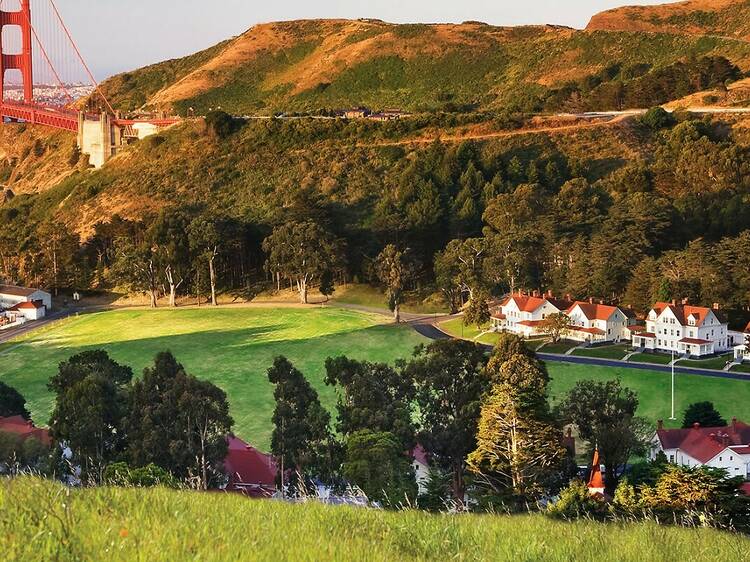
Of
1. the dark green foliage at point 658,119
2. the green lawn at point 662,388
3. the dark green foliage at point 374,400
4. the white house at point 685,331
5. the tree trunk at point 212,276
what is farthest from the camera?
the dark green foliage at point 658,119

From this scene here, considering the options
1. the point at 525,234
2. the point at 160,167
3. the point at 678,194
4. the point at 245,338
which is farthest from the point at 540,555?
the point at 160,167

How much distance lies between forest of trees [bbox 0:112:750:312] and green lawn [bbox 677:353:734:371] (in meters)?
4.00

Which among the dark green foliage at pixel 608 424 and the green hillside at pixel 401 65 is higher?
the green hillside at pixel 401 65

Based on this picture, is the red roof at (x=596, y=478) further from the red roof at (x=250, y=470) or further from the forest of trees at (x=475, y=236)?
the forest of trees at (x=475, y=236)

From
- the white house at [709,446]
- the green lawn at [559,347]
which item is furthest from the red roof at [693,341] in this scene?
the white house at [709,446]

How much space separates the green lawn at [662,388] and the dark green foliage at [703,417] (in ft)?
5.49

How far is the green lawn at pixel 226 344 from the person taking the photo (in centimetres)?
3800

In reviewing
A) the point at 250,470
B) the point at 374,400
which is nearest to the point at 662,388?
the point at 374,400

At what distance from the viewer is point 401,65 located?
10206 cm

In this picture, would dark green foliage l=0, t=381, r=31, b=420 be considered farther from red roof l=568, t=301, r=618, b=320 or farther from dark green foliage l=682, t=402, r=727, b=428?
red roof l=568, t=301, r=618, b=320

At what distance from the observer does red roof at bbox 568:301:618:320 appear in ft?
140

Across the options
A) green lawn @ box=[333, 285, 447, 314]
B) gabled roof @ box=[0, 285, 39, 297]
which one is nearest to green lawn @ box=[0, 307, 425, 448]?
green lawn @ box=[333, 285, 447, 314]

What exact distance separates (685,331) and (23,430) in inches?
992

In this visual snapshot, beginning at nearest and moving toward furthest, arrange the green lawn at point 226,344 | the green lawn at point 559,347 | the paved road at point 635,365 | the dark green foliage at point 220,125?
the paved road at point 635,365 → the green lawn at point 226,344 → the green lawn at point 559,347 → the dark green foliage at point 220,125
